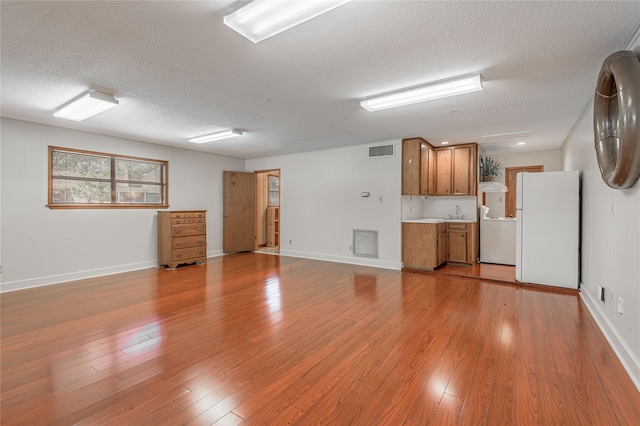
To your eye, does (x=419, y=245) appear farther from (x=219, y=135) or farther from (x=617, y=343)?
(x=219, y=135)

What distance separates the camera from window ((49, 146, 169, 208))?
4.89m

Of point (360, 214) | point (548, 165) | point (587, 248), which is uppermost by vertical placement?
point (548, 165)

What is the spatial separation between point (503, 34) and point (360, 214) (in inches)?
171

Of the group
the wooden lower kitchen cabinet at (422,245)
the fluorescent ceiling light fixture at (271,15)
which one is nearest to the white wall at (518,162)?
→ the wooden lower kitchen cabinet at (422,245)

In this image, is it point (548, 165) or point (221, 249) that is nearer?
point (548, 165)

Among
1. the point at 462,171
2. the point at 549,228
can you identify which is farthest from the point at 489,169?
the point at 549,228

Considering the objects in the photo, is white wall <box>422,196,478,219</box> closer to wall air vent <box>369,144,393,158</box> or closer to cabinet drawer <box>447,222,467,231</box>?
cabinet drawer <box>447,222,467,231</box>

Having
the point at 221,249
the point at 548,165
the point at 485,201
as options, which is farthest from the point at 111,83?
the point at 548,165

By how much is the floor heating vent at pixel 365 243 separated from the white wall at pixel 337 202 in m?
0.10

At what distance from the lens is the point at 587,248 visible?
3.74 metres

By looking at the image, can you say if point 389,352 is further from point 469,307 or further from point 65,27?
point 65,27

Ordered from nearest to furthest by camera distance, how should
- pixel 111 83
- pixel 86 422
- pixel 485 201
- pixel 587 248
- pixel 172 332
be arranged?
pixel 86 422
pixel 172 332
pixel 111 83
pixel 587 248
pixel 485 201

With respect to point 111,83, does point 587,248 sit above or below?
below

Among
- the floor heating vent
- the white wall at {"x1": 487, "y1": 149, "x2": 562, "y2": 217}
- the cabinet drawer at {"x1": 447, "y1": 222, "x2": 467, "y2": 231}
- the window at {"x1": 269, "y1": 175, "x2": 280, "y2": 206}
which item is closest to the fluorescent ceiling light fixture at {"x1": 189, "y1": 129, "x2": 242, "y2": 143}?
the floor heating vent
